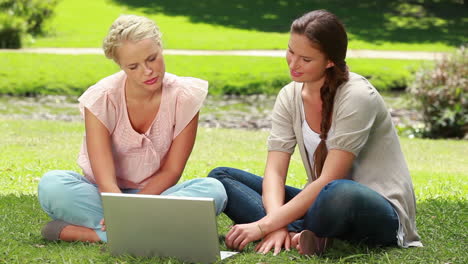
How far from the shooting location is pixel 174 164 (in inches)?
146

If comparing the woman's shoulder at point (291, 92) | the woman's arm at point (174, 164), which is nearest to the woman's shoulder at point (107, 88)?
the woman's arm at point (174, 164)

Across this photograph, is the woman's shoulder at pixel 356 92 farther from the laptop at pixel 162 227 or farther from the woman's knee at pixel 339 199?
the laptop at pixel 162 227

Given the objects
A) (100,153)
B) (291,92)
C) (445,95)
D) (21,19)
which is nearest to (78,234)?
(100,153)

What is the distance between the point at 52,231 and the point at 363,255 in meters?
1.42

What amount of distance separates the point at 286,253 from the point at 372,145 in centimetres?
58

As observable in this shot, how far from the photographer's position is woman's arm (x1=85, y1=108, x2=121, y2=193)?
141 inches

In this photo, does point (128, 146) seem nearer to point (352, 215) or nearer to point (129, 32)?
point (129, 32)

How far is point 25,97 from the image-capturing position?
1249cm

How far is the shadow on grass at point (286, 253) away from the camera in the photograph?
329cm

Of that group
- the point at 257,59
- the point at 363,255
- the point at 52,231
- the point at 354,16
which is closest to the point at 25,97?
the point at 257,59

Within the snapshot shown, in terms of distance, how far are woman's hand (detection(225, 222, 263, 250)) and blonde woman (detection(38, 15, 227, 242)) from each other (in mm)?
289

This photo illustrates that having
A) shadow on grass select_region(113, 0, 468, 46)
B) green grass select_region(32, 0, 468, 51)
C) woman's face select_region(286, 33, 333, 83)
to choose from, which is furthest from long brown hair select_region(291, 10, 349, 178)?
shadow on grass select_region(113, 0, 468, 46)

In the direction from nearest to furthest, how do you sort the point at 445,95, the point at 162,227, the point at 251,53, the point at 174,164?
the point at 162,227
the point at 174,164
the point at 445,95
the point at 251,53

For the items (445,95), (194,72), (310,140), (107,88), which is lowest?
(194,72)
